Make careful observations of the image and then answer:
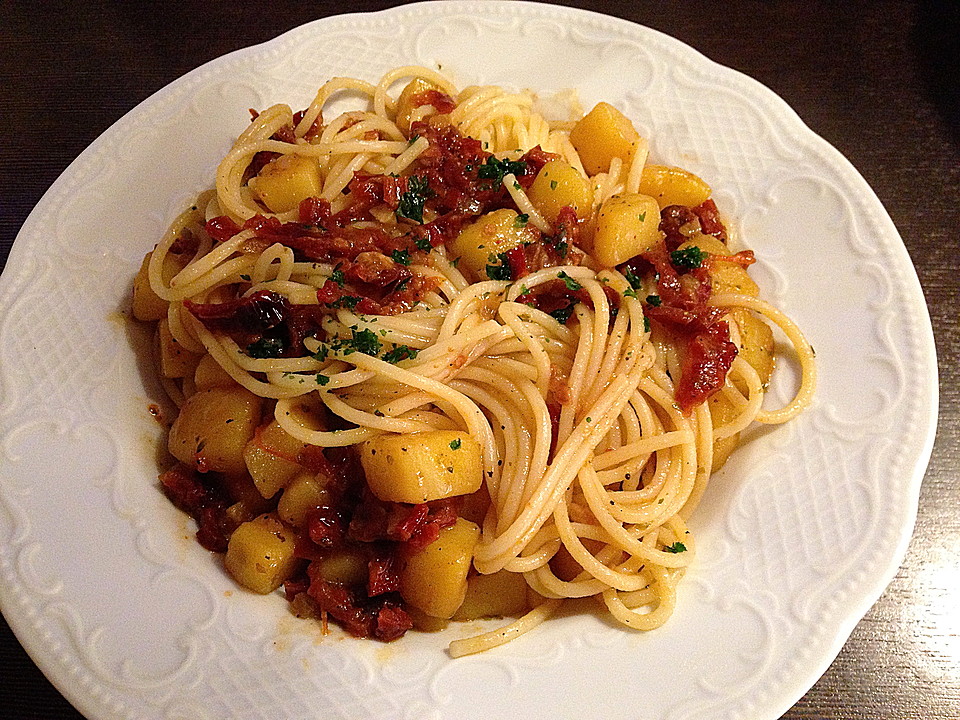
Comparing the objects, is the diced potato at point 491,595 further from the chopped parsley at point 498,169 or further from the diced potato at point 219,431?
the chopped parsley at point 498,169

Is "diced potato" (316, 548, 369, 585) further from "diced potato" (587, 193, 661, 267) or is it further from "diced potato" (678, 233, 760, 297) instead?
"diced potato" (678, 233, 760, 297)

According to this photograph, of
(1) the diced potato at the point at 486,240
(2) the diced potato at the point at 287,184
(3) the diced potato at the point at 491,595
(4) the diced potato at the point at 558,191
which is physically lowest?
(3) the diced potato at the point at 491,595

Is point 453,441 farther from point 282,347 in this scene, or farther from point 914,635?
point 914,635

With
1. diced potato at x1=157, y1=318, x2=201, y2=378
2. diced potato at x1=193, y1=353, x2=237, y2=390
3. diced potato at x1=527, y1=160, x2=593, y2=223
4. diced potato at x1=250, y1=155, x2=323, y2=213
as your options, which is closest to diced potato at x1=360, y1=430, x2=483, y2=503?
diced potato at x1=193, y1=353, x2=237, y2=390

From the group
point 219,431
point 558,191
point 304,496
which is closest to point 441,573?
point 304,496

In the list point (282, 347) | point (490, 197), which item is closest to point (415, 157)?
point (490, 197)

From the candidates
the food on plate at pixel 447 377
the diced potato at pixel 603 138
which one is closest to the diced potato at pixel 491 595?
the food on plate at pixel 447 377
